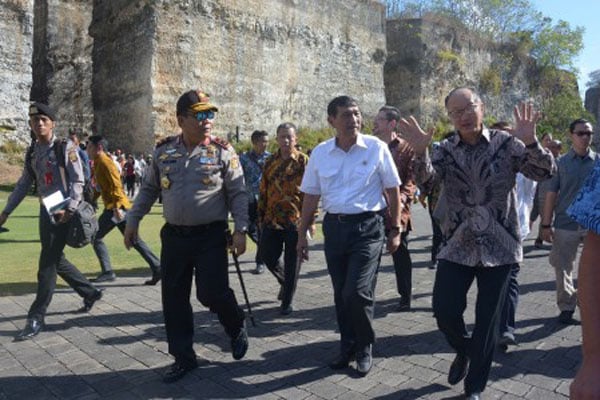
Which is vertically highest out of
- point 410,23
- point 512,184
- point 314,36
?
point 410,23

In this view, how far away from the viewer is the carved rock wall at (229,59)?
23156 mm

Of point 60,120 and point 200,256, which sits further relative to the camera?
point 60,120

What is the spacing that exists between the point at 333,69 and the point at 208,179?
27833 millimetres

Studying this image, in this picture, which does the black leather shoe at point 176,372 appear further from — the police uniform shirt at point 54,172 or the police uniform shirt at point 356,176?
the police uniform shirt at point 54,172

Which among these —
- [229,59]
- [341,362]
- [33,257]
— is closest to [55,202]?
[341,362]

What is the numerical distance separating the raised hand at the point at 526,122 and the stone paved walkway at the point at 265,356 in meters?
1.69

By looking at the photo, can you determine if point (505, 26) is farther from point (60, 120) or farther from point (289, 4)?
point (60, 120)

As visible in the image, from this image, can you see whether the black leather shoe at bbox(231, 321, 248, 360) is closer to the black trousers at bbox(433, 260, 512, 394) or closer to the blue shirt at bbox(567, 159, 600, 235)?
the black trousers at bbox(433, 260, 512, 394)

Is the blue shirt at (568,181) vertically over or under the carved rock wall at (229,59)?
under

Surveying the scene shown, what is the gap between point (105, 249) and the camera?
22.8 ft

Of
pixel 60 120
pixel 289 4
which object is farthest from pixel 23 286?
pixel 289 4

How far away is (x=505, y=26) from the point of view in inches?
1837

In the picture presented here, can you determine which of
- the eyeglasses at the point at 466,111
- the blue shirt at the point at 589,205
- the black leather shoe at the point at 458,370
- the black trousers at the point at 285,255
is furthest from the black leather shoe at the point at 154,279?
the blue shirt at the point at 589,205

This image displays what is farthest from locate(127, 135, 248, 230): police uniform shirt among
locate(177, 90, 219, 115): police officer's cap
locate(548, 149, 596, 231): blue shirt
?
locate(548, 149, 596, 231): blue shirt
